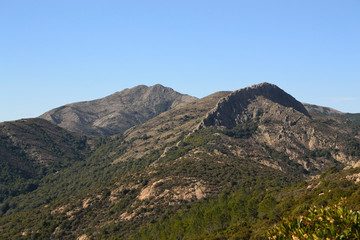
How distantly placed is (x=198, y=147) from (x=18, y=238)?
96.0m

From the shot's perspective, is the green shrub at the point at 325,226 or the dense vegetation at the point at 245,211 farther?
the dense vegetation at the point at 245,211

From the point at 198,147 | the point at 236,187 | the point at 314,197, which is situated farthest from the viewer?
the point at 198,147

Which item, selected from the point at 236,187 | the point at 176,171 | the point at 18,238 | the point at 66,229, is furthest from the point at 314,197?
the point at 18,238

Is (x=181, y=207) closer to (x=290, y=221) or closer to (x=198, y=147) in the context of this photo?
(x=198, y=147)

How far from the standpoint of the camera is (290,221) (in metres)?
30.8

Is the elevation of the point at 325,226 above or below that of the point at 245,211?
above

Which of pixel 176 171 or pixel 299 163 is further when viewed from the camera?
pixel 299 163

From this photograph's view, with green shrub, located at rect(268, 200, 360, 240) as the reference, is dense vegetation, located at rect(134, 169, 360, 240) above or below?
below

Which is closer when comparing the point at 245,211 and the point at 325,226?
the point at 325,226

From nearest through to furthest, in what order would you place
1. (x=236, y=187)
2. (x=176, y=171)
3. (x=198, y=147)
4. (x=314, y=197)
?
(x=314, y=197) < (x=236, y=187) < (x=176, y=171) < (x=198, y=147)

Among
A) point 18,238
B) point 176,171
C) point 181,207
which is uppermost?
point 176,171

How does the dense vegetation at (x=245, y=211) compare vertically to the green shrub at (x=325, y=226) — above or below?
below

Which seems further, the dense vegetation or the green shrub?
the dense vegetation

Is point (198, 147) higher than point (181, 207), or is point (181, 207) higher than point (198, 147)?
point (198, 147)
